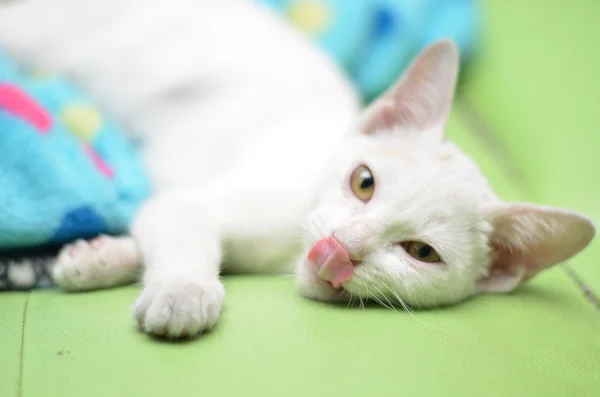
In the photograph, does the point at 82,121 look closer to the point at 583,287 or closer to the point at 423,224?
the point at 423,224

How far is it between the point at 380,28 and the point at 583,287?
112cm

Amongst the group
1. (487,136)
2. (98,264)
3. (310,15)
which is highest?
(310,15)

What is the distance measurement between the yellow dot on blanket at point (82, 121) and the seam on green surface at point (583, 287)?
46.5 inches

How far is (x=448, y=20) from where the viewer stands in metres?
2.01

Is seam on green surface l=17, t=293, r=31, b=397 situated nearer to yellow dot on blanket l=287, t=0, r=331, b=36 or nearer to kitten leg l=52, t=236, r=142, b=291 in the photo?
kitten leg l=52, t=236, r=142, b=291

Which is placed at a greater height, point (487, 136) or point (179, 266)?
point (487, 136)

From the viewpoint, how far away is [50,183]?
118 cm

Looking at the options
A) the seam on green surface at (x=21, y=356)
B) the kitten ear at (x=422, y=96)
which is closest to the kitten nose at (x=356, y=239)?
the kitten ear at (x=422, y=96)

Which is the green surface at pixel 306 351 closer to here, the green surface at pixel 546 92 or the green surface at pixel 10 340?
the green surface at pixel 10 340

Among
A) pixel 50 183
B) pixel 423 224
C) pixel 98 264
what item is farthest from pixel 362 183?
pixel 50 183

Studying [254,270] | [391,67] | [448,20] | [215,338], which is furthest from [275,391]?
[448,20]

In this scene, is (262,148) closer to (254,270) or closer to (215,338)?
(254,270)

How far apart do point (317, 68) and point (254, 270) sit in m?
0.74

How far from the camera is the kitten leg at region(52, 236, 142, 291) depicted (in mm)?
1069
